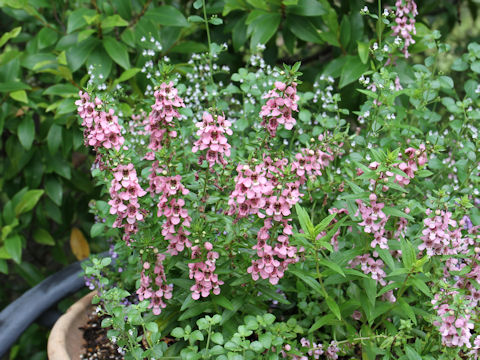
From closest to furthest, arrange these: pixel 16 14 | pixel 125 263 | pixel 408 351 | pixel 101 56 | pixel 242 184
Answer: pixel 242 184 → pixel 408 351 → pixel 125 263 → pixel 101 56 → pixel 16 14

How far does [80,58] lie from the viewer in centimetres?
153

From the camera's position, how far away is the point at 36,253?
229 centimetres

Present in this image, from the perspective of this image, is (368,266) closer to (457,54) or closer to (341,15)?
(341,15)

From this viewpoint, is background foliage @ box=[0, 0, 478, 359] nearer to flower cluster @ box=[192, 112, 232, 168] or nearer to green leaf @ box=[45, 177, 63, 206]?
green leaf @ box=[45, 177, 63, 206]

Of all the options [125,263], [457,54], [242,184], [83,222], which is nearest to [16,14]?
[83,222]

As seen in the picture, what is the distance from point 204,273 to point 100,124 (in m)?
0.32

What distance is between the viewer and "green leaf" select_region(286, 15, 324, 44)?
165cm

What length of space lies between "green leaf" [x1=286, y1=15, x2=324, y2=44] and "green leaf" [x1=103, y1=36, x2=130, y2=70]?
0.50 metres

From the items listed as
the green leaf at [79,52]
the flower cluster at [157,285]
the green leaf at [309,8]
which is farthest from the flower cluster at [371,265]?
the green leaf at [79,52]

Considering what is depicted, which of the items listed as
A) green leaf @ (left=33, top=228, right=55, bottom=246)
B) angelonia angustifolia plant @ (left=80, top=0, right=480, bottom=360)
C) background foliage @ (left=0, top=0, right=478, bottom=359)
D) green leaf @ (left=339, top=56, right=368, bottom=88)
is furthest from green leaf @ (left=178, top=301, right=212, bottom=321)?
green leaf @ (left=33, top=228, right=55, bottom=246)

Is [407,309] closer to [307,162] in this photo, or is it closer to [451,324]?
[451,324]

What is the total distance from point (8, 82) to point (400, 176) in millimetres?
1190

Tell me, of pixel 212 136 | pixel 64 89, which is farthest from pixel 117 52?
pixel 212 136

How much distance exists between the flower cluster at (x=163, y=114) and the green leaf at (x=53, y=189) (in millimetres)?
A: 878
